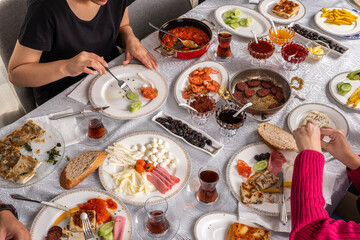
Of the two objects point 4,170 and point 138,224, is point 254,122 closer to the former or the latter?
point 138,224

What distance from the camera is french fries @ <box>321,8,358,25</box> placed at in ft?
10.2

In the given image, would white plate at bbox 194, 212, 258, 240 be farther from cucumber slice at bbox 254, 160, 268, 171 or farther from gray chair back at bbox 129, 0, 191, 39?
gray chair back at bbox 129, 0, 191, 39

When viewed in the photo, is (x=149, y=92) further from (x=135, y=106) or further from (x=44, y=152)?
(x=44, y=152)

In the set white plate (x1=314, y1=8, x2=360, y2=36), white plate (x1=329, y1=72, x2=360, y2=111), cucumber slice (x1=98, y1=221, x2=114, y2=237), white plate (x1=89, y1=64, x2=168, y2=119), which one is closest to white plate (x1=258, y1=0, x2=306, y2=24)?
white plate (x1=314, y1=8, x2=360, y2=36)

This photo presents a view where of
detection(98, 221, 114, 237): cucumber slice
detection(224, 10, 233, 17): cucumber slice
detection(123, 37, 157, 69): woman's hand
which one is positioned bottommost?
detection(98, 221, 114, 237): cucumber slice

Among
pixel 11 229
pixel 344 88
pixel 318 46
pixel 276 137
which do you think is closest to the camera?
pixel 11 229

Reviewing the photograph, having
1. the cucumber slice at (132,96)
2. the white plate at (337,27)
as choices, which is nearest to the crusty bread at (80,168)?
the cucumber slice at (132,96)

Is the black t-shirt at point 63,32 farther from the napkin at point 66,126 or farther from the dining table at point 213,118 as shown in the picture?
the napkin at point 66,126

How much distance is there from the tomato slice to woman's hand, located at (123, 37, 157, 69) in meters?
1.09

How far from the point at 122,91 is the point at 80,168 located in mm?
742

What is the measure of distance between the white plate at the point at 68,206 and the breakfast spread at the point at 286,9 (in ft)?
7.63

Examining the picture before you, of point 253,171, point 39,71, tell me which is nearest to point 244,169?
point 253,171

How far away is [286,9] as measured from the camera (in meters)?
3.16

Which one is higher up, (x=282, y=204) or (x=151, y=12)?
(x=151, y=12)
